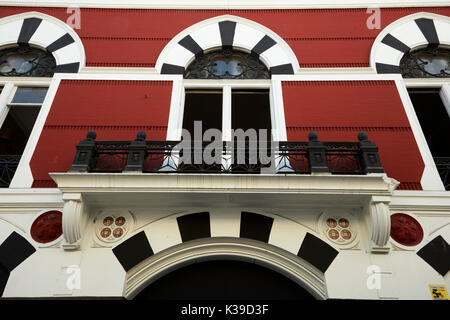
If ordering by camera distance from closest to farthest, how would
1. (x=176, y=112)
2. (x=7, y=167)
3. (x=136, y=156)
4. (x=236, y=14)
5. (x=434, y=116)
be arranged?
(x=136, y=156)
(x=7, y=167)
(x=176, y=112)
(x=434, y=116)
(x=236, y=14)

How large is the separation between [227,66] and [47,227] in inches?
146

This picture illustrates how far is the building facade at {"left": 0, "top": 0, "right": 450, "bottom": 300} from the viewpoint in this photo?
12.0 feet

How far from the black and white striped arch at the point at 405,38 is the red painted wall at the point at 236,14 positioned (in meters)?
0.14

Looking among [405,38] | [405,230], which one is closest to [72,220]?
[405,230]

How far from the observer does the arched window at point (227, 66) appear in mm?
5453

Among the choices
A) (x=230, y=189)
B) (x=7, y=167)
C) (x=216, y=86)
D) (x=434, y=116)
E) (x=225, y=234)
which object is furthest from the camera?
(x=216, y=86)

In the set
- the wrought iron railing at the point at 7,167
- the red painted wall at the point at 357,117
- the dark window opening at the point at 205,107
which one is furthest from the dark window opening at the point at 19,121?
the red painted wall at the point at 357,117

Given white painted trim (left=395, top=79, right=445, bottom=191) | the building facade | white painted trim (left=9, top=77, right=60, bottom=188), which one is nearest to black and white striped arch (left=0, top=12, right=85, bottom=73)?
the building facade

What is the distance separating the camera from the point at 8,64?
17.9 ft

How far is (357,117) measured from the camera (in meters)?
4.79

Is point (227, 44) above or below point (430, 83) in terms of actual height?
above

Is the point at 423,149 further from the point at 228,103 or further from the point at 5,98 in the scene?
the point at 5,98
